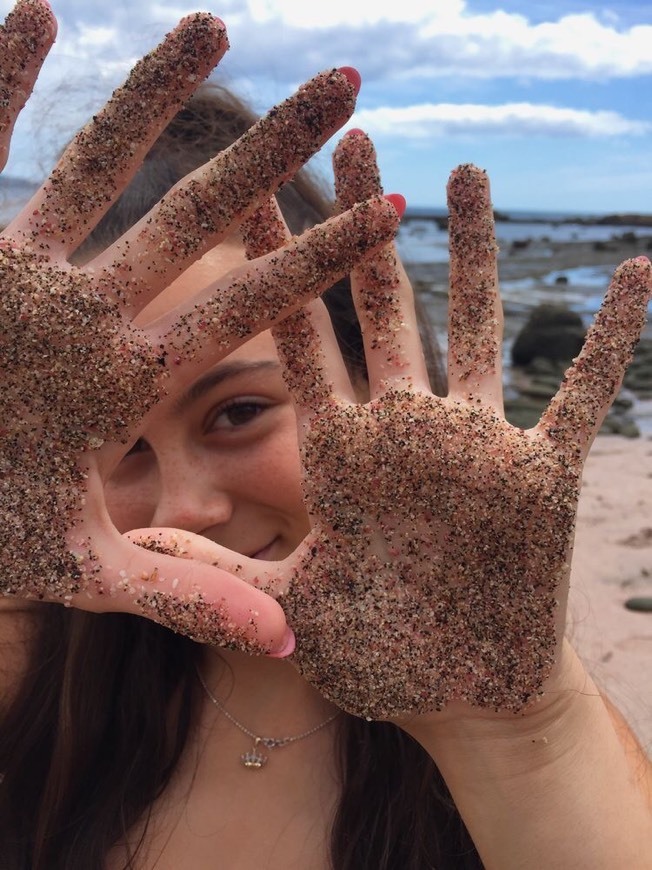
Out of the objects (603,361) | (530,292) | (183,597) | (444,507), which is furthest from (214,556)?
(530,292)

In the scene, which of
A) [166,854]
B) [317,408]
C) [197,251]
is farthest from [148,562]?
[166,854]

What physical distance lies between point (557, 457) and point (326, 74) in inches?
33.0

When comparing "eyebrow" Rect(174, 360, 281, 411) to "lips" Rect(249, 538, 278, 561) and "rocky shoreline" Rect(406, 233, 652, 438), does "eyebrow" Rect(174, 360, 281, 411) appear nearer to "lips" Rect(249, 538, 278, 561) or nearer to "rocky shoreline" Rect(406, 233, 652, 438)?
"lips" Rect(249, 538, 278, 561)

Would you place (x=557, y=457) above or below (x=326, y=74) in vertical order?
below

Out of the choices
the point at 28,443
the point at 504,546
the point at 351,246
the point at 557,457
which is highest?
the point at 351,246

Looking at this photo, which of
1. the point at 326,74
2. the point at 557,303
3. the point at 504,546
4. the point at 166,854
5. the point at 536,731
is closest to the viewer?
the point at 326,74

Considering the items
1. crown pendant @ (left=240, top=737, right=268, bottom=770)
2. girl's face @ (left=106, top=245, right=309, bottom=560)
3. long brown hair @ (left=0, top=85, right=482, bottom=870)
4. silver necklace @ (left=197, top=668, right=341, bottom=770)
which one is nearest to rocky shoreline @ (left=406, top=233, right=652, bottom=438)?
long brown hair @ (left=0, top=85, right=482, bottom=870)

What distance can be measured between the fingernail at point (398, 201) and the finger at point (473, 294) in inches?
3.7

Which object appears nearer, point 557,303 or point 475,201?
point 475,201

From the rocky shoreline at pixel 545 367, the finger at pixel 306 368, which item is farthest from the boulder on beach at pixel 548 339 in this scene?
the finger at pixel 306 368

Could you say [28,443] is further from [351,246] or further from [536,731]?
[536,731]

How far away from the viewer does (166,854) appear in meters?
2.00

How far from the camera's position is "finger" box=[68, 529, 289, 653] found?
4.36 ft

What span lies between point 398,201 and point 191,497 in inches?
32.9
